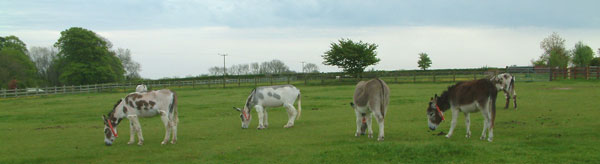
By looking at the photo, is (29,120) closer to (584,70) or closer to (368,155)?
(368,155)

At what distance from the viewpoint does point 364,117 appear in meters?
11.5

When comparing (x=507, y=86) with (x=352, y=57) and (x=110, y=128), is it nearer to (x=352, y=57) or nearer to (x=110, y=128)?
(x=110, y=128)

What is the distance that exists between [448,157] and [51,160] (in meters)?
8.77

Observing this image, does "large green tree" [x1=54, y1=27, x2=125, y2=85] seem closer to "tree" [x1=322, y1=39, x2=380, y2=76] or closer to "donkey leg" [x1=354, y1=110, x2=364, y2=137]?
"tree" [x1=322, y1=39, x2=380, y2=76]

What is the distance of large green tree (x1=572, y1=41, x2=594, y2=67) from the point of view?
253ft

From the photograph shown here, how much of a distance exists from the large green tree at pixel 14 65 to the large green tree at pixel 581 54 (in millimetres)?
92515

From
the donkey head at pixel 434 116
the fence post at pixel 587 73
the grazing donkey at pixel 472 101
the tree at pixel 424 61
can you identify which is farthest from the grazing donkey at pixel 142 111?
the tree at pixel 424 61

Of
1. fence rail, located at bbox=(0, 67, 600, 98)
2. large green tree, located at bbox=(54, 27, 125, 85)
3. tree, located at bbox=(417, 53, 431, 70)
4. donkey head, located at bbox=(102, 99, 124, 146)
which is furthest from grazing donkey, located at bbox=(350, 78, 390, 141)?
tree, located at bbox=(417, 53, 431, 70)

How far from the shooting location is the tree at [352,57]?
56281mm

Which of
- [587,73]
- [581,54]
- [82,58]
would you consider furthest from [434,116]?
[581,54]

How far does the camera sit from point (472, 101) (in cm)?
1036

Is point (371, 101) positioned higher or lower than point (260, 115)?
higher

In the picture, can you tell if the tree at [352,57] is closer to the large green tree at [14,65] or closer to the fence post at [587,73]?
the fence post at [587,73]

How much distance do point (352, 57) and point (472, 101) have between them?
45.9m
